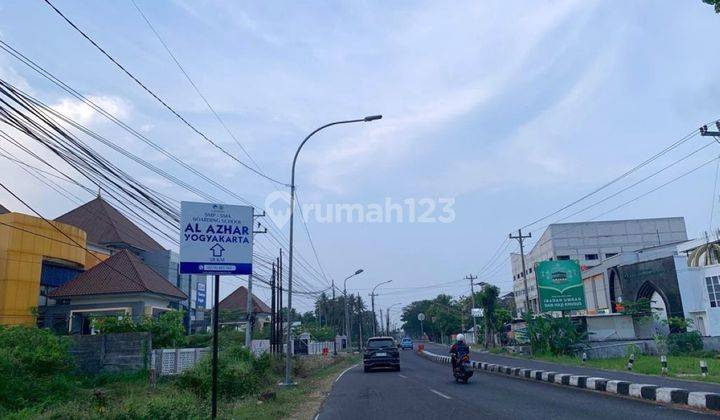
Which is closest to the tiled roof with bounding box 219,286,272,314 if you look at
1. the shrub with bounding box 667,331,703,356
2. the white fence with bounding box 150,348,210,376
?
the white fence with bounding box 150,348,210,376

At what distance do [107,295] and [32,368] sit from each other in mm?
14651

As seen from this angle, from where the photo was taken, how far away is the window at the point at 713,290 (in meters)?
38.5

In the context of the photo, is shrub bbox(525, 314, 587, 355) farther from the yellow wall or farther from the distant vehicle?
the yellow wall

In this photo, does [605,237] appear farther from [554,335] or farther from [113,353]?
[113,353]

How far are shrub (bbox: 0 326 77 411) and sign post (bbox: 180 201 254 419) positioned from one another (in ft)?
26.0

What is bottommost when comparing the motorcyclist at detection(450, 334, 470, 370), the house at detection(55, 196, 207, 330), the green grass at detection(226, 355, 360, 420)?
the green grass at detection(226, 355, 360, 420)

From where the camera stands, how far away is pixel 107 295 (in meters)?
30.9

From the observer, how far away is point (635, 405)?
11883 mm

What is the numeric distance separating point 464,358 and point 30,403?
13209 millimetres

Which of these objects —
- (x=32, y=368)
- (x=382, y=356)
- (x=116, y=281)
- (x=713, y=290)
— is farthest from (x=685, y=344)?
(x=32, y=368)

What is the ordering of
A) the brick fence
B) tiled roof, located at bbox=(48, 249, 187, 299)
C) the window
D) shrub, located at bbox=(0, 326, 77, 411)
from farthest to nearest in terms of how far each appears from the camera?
the window
tiled roof, located at bbox=(48, 249, 187, 299)
the brick fence
shrub, located at bbox=(0, 326, 77, 411)

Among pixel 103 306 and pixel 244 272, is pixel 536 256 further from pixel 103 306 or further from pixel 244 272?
pixel 244 272

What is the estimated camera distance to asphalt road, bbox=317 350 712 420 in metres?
10.9

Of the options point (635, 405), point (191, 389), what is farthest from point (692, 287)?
point (191, 389)
